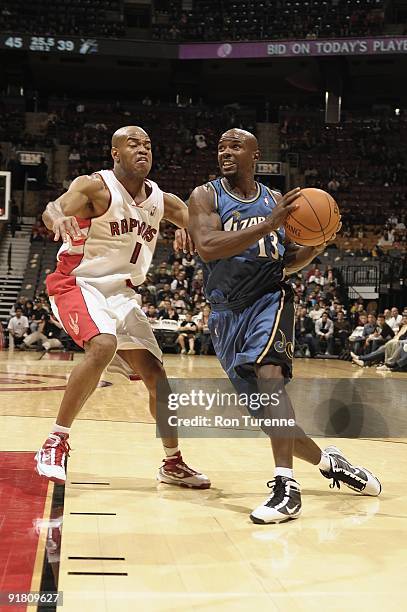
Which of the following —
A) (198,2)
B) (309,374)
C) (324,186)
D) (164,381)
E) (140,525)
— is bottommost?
(309,374)

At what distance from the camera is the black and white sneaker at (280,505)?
351 centimetres

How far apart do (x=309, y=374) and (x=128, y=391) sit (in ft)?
13.0

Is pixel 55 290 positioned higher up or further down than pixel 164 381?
higher up

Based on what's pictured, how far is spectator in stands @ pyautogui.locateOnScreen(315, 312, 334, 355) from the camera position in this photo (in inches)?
672

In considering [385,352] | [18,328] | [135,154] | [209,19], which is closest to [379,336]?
[385,352]

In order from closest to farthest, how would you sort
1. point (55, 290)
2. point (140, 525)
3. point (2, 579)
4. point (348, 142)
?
point (2, 579), point (140, 525), point (55, 290), point (348, 142)

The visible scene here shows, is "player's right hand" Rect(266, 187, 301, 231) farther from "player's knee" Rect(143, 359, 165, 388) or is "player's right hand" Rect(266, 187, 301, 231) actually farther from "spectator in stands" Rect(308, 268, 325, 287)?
"spectator in stands" Rect(308, 268, 325, 287)

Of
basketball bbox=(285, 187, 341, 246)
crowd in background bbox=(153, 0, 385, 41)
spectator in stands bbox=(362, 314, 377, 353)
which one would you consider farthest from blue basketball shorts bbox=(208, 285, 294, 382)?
crowd in background bbox=(153, 0, 385, 41)

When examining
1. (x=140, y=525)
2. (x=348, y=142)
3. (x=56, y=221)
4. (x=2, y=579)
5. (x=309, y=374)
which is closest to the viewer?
(x=2, y=579)

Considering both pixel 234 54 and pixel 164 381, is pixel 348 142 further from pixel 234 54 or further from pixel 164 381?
pixel 164 381

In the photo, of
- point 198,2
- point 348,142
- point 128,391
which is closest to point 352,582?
point 128,391

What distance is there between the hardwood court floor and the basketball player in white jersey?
41cm

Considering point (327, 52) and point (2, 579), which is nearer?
point (2, 579)

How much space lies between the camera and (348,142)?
2772 cm
